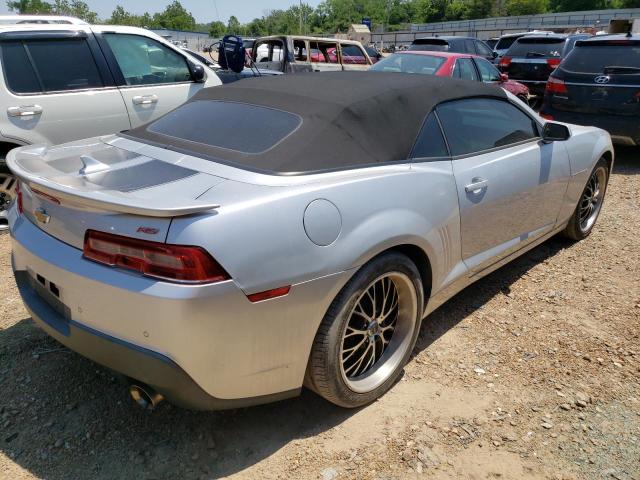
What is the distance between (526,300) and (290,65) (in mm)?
8865

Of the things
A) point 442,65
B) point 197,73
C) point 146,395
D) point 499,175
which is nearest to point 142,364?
point 146,395

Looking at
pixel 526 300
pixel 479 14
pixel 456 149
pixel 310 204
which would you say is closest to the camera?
pixel 310 204

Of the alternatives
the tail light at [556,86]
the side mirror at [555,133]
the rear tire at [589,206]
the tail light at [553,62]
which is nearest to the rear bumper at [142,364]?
the side mirror at [555,133]

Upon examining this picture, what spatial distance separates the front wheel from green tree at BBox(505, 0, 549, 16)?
332 ft

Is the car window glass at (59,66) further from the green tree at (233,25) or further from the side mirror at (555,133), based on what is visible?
the green tree at (233,25)

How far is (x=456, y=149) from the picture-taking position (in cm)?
303

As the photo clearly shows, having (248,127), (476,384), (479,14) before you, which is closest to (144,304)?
(248,127)

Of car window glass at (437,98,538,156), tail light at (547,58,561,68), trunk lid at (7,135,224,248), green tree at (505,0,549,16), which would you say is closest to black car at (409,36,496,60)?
tail light at (547,58,561,68)

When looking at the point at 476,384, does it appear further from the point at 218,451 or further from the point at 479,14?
the point at 479,14

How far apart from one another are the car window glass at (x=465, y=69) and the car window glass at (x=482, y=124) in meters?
5.14

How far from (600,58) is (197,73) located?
5448 millimetres

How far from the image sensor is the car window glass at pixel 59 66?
4508 millimetres

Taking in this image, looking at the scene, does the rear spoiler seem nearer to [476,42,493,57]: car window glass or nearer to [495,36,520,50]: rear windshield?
[476,42,493,57]: car window glass

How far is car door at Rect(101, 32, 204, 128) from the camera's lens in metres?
5.05
